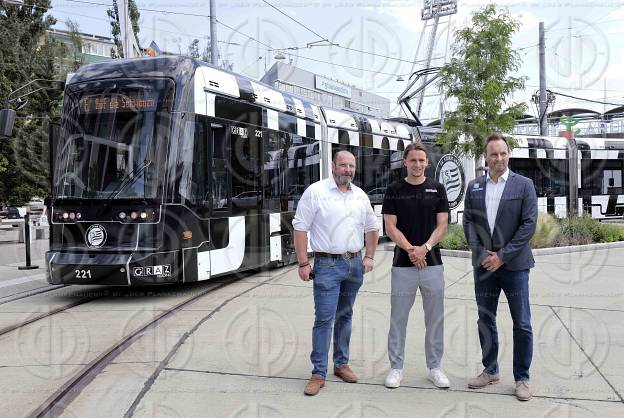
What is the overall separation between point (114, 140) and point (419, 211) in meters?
5.04

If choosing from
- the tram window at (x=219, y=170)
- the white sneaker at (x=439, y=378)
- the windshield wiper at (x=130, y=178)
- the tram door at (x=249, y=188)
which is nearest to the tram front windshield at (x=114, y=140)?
the windshield wiper at (x=130, y=178)

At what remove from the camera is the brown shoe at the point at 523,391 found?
4508 mm

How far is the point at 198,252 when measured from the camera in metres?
8.70

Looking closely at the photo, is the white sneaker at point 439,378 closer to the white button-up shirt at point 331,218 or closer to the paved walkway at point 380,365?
the paved walkway at point 380,365

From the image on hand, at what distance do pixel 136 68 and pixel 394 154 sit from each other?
8.70 metres

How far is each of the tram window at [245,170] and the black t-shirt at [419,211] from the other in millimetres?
4913

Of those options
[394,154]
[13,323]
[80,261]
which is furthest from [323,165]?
[13,323]

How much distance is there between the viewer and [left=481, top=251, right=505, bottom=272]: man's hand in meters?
4.60

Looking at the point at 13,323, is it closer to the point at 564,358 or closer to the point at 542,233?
the point at 564,358

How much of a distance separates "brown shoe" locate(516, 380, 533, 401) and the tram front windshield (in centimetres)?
524

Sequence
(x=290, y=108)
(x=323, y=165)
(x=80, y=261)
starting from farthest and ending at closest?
(x=323, y=165), (x=290, y=108), (x=80, y=261)

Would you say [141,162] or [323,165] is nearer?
[141,162]

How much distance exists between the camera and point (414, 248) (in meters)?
4.76

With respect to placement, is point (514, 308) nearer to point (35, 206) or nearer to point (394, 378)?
point (394, 378)
